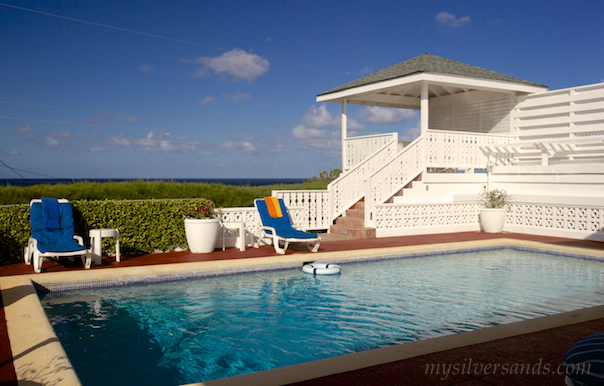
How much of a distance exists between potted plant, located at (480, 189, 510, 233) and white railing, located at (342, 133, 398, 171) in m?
2.95

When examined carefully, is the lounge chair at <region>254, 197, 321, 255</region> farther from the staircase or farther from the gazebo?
the gazebo

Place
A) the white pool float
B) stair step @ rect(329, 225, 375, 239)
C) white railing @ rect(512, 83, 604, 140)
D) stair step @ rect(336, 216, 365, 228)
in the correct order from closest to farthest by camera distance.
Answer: the white pool float < stair step @ rect(329, 225, 375, 239) < stair step @ rect(336, 216, 365, 228) < white railing @ rect(512, 83, 604, 140)

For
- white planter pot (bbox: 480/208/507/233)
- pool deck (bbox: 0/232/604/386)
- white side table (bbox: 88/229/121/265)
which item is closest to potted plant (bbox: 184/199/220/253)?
white side table (bbox: 88/229/121/265)

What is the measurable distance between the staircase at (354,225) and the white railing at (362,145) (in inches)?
73.3

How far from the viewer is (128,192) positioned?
33.7ft

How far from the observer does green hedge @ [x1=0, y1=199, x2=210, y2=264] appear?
26.3 feet

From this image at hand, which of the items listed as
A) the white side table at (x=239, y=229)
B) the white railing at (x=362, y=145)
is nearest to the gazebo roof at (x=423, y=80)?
the white railing at (x=362, y=145)

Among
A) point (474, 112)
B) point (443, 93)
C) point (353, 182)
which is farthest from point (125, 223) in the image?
point (443, 93)

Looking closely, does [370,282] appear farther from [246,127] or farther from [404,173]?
[246,127]

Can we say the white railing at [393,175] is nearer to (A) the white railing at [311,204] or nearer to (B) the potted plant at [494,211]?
(A) the white railing at [311,204]

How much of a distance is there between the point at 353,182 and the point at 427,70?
3434 millimetres

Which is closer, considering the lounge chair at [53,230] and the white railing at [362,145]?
the lounge chair at [53,230]

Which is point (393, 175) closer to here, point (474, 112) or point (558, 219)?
point (558, 219)

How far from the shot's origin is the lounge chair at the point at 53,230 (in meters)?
7.29
